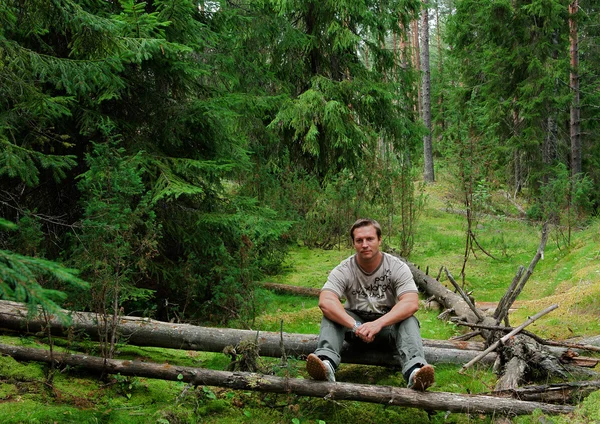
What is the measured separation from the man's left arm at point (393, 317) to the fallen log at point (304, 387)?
18.2 inches

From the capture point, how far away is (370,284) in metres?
4.82

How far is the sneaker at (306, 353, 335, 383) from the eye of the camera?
400 centimetres

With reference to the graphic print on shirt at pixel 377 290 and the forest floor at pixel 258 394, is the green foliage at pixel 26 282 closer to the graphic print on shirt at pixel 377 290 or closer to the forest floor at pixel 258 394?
the forest floor at pixel 258 394

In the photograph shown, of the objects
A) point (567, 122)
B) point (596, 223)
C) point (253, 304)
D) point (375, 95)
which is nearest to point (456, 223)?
point (596, 223)

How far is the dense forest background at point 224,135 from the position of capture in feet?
14.7

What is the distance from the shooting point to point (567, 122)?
2092 centimetres

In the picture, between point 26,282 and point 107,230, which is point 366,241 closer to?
point 107,230

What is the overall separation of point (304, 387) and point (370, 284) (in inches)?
49.2

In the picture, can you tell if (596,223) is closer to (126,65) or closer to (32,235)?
(126,65)

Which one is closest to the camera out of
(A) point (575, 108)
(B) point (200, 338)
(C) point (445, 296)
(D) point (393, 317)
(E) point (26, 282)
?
(E) point (26, 282)

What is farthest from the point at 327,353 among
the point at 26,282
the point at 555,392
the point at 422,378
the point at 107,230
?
the point at 26,282

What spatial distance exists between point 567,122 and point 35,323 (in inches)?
862

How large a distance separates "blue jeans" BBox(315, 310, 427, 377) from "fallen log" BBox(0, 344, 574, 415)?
31cm

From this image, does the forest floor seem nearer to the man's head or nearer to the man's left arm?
the man's left arm
